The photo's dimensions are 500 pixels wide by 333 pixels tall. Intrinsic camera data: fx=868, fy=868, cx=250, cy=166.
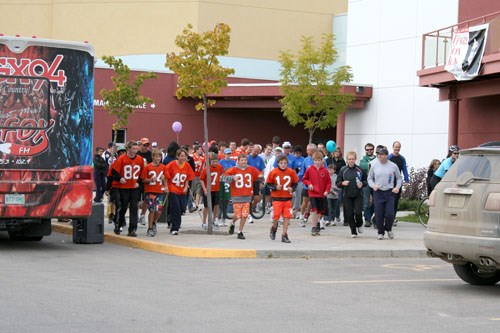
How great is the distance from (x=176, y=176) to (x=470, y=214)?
7.49m

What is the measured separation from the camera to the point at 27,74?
566 inches

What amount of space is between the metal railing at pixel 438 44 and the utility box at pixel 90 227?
Result: 12902 mm

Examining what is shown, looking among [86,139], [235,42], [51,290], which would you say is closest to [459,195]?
[51,290]

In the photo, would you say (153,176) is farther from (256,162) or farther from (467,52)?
(467,52)

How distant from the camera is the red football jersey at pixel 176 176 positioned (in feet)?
55.8

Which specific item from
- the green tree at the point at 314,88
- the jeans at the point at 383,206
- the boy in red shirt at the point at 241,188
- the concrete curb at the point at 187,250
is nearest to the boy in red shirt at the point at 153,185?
the concrete curb at the point at 187,250

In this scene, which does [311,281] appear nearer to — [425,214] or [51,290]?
[51,290]

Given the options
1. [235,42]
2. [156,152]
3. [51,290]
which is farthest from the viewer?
[235,42]

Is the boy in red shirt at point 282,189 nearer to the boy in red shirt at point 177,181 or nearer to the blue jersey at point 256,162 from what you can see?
the boy in red shirt at point 177,181

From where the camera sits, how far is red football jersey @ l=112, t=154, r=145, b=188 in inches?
662

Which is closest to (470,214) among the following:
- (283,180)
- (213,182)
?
(283,180)

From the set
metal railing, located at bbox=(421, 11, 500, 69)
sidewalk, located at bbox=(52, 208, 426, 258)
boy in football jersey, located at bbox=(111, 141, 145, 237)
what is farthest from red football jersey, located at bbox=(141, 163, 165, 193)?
metal railing, located at bbox=(421, 11, 500, 69)

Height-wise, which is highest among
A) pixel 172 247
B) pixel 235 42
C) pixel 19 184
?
pixel 235 42

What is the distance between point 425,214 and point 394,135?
11125mm
